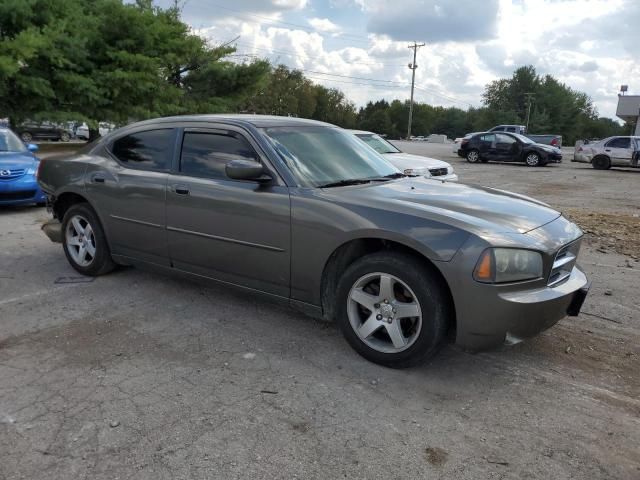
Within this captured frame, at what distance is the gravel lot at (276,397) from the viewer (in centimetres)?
243

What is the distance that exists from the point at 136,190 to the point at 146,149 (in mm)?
406

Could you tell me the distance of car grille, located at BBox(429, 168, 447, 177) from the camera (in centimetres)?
1028

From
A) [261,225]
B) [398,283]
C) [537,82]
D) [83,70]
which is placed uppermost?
[537,82]

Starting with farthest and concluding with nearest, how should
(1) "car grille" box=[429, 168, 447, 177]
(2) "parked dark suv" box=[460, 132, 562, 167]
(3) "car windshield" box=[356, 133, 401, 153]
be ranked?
(2) "parked dark suv" box=[460, 132, 562, 167], (3) "car windshield" box=[356, 133, 401, 153], (1) "car grille" box=[429, 168, 447, 177]

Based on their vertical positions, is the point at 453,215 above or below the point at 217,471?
above

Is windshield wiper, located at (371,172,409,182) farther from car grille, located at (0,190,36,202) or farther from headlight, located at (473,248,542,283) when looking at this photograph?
car grille, located at (0,190,36,202)

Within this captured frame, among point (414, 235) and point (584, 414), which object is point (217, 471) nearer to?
point (414, 235)

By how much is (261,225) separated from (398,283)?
1.10 meters

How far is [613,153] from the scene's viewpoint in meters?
21.9

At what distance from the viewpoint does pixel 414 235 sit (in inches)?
122

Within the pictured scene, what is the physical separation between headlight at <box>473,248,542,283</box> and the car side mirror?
1657 millimetres

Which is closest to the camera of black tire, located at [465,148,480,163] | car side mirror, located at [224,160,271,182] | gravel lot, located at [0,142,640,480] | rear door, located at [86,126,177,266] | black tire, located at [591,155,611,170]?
gravel lot, located at [0,142,640,480]

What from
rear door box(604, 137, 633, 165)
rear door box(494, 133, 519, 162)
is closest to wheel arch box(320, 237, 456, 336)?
rear door box(494, 133, 519, 162)

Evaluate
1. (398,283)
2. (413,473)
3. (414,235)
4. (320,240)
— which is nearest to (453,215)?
(414,235)
